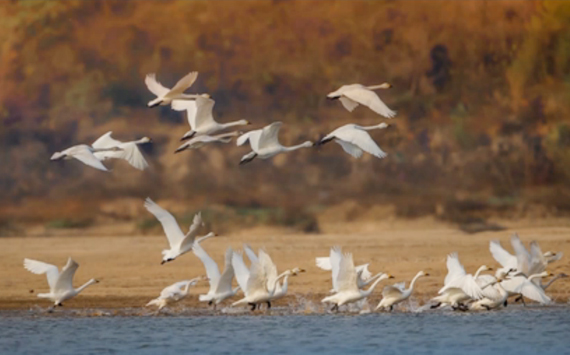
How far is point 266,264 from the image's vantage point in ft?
69.9

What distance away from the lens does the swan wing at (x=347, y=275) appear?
2081 centimetres

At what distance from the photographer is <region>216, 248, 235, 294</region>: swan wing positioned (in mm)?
21255

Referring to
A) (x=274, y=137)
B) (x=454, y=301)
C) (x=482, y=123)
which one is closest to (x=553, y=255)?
(x=454, y=301)

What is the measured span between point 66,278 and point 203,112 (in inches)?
139

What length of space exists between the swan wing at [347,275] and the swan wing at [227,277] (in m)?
1.72

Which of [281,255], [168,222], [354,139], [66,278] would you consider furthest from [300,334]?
[281,255]

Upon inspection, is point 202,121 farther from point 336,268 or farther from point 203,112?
point 336,268

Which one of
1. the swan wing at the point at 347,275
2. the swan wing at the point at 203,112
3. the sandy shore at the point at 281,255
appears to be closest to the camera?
the swan wing at the point at 347,275

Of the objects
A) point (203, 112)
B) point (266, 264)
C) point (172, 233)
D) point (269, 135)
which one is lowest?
point (266, 264)

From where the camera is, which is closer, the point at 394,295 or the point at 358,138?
the point at 358,138

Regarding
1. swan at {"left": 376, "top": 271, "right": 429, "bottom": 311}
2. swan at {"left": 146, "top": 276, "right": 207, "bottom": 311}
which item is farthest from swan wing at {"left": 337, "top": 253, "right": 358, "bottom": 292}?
swan at {"left": 146, "top": 276, "right": 207, "bottom": 311}

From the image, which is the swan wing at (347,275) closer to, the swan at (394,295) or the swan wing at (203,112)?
the swan at (394,295)

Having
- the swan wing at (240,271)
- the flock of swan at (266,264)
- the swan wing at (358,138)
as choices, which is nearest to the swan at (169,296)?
the flock of swan at (266,264)

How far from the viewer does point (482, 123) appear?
3297 cm
